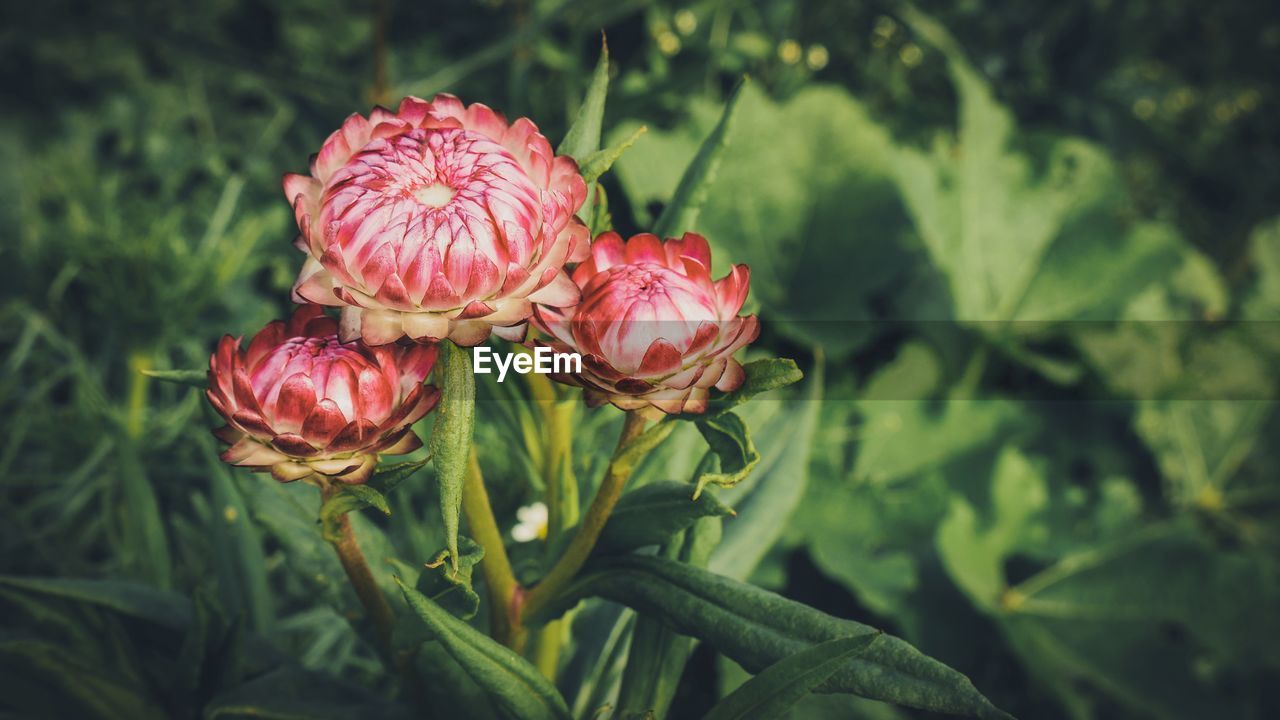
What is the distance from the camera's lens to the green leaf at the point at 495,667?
14.8 inches

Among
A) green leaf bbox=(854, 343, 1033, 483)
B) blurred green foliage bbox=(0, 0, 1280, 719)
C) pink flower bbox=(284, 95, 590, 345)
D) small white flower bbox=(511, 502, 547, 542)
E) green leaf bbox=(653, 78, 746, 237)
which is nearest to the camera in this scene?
pink flower bbox=(284, 95, 590, 345)

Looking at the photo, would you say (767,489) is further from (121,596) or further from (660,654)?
(121,596)

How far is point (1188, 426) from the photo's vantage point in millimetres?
1109

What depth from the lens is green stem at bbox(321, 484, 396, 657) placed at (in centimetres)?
41

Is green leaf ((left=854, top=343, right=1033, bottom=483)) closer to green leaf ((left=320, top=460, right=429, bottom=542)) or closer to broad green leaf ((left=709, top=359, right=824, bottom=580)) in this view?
broad green leaf ((left=709, top=359, right=824, bottom=580))

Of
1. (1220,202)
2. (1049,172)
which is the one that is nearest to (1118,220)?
(1049,172)

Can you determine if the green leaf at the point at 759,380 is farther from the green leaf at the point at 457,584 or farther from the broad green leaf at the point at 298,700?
the broad green leaf at the point at 298,700

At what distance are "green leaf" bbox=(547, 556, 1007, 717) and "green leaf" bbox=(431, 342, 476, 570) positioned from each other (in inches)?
4.6

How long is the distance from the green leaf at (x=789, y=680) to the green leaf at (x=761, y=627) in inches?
0.5

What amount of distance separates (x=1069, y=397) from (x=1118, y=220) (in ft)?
0.92

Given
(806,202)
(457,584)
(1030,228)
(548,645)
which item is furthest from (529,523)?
(1030,228)

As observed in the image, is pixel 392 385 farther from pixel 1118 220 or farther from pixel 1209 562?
pixel 1118 220

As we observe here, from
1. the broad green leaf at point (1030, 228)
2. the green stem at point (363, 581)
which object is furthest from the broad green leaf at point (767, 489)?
the broad green leaf at point (1030, 228)

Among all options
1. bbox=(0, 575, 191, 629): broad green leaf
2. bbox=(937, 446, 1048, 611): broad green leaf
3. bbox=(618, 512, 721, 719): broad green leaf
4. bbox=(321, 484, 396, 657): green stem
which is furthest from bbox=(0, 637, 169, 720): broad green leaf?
bbox=(937, 446, 1048, 611): broad green leaf
